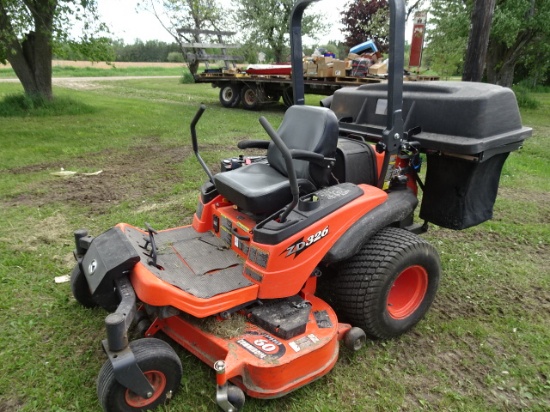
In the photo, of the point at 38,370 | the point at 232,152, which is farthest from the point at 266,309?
the point at 232,152

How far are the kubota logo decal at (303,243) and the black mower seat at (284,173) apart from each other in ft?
1.05

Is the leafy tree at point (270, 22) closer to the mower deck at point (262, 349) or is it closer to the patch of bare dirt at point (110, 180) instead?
the patch of bare dirt at point (110, 180)

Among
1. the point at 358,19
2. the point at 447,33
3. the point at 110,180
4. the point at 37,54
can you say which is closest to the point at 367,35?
the point at 358,19

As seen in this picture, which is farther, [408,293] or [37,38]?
[37,38]

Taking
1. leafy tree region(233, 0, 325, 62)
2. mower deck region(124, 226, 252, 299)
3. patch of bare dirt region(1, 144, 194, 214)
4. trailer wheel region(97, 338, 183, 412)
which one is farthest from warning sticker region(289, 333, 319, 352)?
leafy tree region(233, 0, 325, 62)

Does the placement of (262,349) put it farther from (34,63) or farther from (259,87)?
(259,87)

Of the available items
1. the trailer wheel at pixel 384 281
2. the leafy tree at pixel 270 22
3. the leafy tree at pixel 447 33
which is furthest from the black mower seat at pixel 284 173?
the leafy tree at pixel 270 22

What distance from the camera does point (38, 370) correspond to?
2.49 m

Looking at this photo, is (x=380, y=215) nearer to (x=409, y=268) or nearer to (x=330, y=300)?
(x=409, y=268)

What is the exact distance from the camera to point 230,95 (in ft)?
46.4

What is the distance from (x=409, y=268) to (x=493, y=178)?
0.99 metres

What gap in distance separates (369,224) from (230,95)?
12194 mm

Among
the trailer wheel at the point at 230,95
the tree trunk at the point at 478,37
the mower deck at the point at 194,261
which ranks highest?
the tree trunk at the point at 478,37

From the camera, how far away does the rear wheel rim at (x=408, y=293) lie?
2.84 metres
